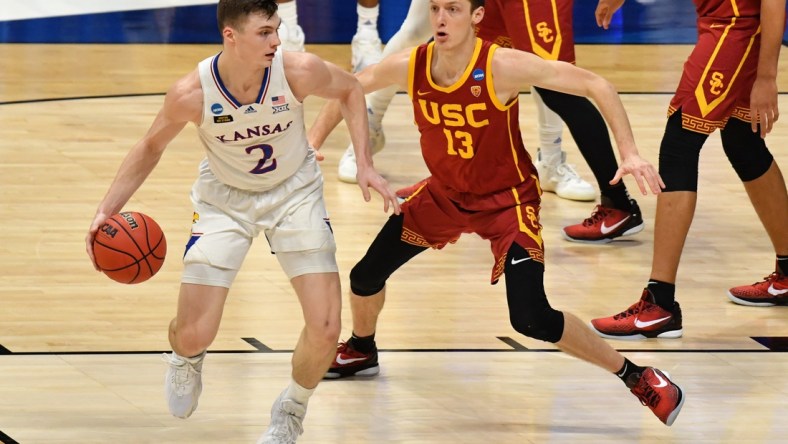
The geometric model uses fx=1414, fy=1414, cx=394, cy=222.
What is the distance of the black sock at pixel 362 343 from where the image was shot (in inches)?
194

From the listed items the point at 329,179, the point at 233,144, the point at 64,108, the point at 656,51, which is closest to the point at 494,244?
the point at 233,144

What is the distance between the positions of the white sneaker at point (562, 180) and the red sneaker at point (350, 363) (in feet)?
8.46

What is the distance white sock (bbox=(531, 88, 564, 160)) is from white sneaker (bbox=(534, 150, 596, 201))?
37 mm

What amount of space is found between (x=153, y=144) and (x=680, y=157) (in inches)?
83.0

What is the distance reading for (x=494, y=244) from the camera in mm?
4762

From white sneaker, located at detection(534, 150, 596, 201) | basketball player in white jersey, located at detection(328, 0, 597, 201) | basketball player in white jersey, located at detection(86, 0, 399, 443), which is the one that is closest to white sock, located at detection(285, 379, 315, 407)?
basketball player in white jersey, located at detection(86, 0, 399, 443)

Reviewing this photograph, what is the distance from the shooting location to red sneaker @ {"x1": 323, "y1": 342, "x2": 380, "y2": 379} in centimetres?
494

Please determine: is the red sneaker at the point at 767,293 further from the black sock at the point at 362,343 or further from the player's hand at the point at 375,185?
the player's hand at the point at 375,185

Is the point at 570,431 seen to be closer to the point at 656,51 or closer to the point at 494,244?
the point at 494,244

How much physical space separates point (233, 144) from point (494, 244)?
98 cm

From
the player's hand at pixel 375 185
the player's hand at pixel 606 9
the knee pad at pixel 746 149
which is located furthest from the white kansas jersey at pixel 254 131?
the player's hand at pixel 606 9

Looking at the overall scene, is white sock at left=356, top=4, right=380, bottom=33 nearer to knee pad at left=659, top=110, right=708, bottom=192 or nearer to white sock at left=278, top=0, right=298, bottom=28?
white sock at left=278, top=0, right=298, bottom=28

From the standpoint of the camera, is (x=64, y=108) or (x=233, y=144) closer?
(x=233, y=144)

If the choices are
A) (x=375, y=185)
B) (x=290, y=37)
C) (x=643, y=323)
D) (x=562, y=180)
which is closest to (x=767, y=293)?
(x=643, y=323)
